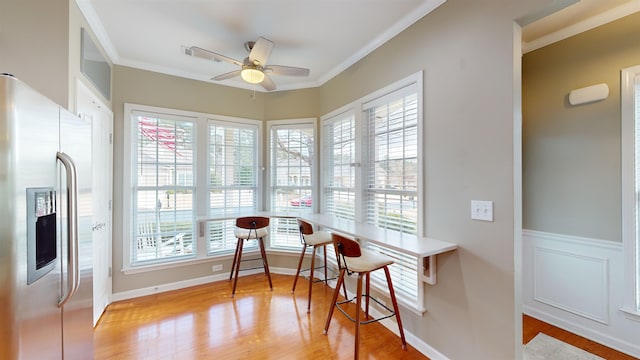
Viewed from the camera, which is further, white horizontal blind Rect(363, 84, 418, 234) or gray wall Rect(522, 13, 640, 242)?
white horizontal blind Rect(363, 84, 418, 234)

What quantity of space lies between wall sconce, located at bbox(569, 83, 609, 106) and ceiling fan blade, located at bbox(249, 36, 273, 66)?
2.74m

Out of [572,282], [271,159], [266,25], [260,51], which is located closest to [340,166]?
[271,159]

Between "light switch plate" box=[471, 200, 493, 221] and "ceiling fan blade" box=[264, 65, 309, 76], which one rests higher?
"ceiling fan blade" box=[264, 65, 309, 76]

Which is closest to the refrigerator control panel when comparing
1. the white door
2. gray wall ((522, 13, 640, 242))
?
the white door

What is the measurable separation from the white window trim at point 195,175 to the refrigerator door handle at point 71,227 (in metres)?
2.15

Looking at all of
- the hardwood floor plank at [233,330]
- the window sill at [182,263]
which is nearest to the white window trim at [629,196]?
the hardwood floor plank at [233,330]

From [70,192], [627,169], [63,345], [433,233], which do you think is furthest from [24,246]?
[627,169]

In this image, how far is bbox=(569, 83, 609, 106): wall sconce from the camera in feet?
7.07

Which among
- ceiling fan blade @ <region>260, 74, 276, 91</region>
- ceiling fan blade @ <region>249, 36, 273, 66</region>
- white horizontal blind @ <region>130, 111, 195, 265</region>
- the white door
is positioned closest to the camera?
ceiling fan blade @ <region>249, 36, 273, 66</region>

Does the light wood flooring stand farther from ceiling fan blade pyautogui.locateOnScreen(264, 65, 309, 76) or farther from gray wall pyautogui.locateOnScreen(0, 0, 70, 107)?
ceiling fan blade pyautogui.locateOnScreen(264, 65, 309, 76)

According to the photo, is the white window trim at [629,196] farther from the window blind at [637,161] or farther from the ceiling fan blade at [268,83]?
the ceiling fan blade at [268,83]

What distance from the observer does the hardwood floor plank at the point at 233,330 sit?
6.73 ft

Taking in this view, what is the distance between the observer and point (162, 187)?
3.23m

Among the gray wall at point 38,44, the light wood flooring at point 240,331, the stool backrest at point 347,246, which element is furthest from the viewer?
the light wood flooring at point 240,331
